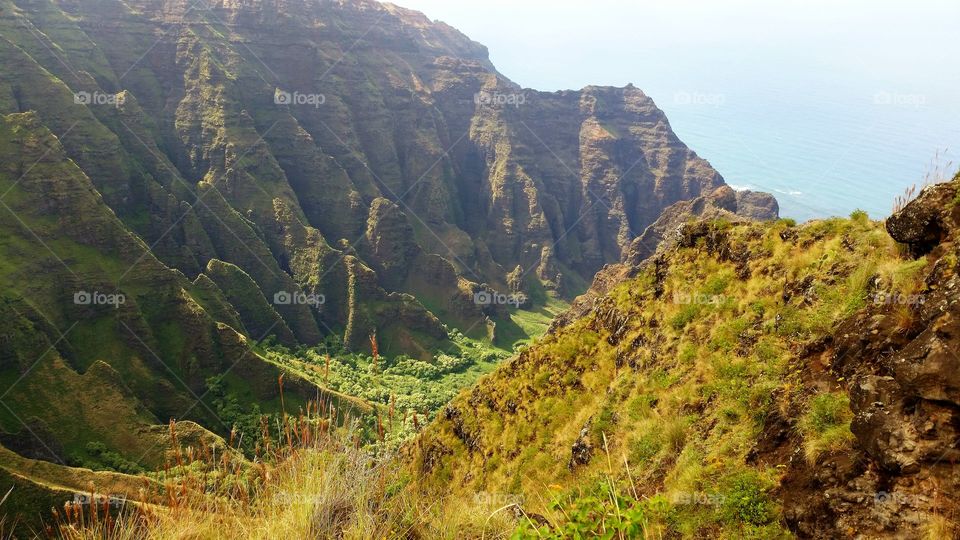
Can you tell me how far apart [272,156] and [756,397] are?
14445cm

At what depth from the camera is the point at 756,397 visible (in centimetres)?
1286

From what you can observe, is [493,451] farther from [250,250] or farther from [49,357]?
[250,250]

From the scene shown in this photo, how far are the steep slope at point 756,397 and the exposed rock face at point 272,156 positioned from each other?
9230 cm

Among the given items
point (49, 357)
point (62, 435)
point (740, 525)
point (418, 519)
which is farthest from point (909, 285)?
point (49, 357)

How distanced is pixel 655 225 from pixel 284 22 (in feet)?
435

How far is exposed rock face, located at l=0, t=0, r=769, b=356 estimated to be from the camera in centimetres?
10881

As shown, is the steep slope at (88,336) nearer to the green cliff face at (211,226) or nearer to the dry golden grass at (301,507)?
the green cliff face at (211,226)

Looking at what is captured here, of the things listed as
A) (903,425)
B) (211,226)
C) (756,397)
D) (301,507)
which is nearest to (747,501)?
(903,425)

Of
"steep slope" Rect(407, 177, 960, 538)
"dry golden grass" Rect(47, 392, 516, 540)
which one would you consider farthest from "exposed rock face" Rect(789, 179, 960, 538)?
"dry golden grass" Rect(47, 392, 516, 540)

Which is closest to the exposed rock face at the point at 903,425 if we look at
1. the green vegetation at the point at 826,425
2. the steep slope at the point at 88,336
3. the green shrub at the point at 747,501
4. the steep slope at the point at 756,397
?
the steep slope at the point at 756,397

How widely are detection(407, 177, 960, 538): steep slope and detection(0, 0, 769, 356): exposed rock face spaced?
92295 mm

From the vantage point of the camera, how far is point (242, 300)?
335ft

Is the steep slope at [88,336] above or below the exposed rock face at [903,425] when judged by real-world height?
below

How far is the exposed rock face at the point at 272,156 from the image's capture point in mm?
108812
